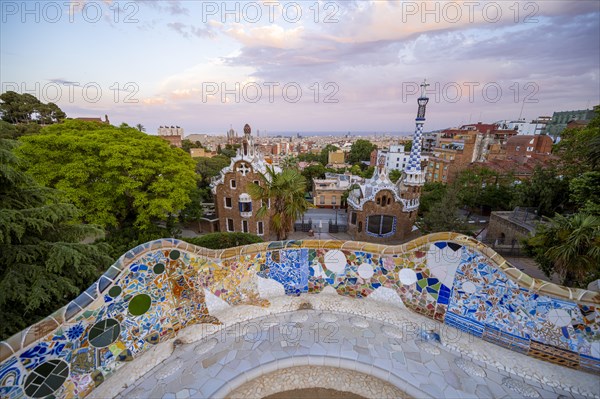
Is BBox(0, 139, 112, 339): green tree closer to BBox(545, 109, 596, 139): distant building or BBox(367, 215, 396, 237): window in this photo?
BBox(367, 215, 396, 237): window

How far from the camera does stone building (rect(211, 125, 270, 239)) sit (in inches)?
744

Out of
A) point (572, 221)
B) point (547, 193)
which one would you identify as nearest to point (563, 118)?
point (547, 193)

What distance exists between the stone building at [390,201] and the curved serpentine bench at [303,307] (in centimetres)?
1408

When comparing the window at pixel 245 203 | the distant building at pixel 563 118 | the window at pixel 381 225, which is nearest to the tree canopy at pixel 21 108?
the window at pixel 245 203

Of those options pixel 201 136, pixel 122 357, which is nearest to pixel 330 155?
pixel 122 357

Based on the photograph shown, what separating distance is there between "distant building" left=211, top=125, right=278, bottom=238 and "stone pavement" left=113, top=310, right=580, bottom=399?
1308 centimetres

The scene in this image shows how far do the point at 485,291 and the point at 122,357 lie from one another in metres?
7.81

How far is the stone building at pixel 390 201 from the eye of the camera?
20344 mm

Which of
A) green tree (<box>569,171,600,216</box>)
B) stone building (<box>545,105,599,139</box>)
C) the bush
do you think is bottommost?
the bush

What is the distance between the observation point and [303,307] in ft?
23.1

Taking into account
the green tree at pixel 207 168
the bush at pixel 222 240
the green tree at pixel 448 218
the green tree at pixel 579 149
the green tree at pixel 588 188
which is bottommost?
the bush at pixel 222 240

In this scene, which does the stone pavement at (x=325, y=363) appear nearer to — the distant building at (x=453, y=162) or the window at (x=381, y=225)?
the window at (x=381, y=225)

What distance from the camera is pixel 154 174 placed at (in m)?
14.3

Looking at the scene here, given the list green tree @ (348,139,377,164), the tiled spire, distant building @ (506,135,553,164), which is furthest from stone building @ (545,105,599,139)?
the tiled spire
